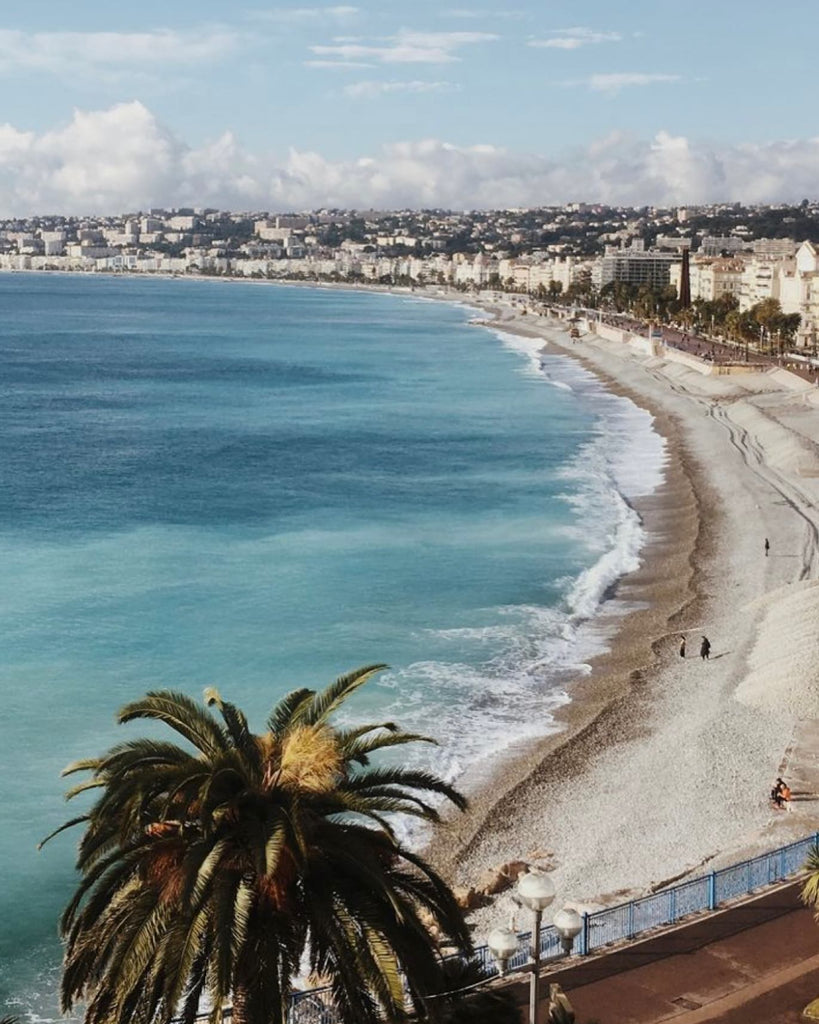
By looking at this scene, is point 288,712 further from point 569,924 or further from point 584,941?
point 584,941

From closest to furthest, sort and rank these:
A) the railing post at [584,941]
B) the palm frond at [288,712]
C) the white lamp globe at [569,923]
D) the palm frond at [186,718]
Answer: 1. the palm frond at [186,718]
2. the palm frond at [288,712]
3. the white lamp globe at [569,923]
4. the railing post at [584,941]

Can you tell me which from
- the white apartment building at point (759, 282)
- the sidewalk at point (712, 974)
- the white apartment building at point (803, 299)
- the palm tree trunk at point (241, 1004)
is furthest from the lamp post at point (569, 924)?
the white apartment building at point (759, 282)

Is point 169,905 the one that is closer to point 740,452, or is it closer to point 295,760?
point 295,760

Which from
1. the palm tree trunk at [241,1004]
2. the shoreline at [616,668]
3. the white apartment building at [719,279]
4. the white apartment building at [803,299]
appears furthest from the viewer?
the white apartment building at [719,279]

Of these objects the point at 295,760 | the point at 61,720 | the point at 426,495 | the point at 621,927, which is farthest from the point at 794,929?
the point at 426,495

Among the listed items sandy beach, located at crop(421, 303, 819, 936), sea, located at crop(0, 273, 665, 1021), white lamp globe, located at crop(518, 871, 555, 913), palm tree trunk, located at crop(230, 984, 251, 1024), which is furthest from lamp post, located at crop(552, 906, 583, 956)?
sea, located at crop(0, 273, 665, 1021)

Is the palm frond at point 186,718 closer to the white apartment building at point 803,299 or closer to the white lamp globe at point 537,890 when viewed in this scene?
the white lamp globe at point 537,890

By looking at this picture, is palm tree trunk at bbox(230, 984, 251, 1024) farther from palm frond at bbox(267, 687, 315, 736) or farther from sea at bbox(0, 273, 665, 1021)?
sea at bbox(0, 273, 665, 1021)

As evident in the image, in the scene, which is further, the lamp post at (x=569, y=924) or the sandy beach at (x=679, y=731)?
the sandy beach at (x=679, y=731)
